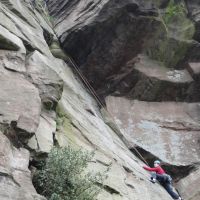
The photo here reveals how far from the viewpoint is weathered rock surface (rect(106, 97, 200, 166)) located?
63.6 feet

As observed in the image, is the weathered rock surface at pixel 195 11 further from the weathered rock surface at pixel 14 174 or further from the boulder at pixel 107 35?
the weathered rock surface at pixel 14 174

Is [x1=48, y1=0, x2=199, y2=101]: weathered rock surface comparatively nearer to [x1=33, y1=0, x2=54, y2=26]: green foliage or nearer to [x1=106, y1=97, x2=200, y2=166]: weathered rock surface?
[x1=106, y1=97, x2=200, y2=166]: weathered rock surface

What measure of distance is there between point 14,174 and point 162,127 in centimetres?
1302

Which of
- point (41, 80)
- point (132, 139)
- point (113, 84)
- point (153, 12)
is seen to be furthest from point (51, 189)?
point (153, 12)

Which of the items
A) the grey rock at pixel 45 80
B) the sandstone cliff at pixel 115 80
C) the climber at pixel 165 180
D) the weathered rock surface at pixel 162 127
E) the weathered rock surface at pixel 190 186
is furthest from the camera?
the weathered rock surface at pixel 162 127

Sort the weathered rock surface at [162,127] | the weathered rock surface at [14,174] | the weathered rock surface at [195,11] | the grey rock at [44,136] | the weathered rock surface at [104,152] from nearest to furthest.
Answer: the weathered rock surface at [14,174], the grey rock at [44,136], the weathered rock surface at [104,152], the weathered rock surface at [162,127], the weathered rock surface at [195,11]

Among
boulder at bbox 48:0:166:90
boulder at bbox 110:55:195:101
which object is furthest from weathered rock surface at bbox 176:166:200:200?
boulder at bbox 48:0:166:90

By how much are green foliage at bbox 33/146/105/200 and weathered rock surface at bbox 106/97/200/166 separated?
9.57 metres

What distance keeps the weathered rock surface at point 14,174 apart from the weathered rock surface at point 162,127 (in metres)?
10.4

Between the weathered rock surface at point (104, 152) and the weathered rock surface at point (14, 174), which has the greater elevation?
the weathered rock surface at point (14, 174)

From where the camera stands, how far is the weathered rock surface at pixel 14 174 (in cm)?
798

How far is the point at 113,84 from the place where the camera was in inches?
878

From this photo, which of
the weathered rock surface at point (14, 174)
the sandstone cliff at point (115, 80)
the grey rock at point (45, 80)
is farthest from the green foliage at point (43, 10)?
the weathered rock surface at point (14, 174)

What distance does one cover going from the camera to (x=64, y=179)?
9.27 m
